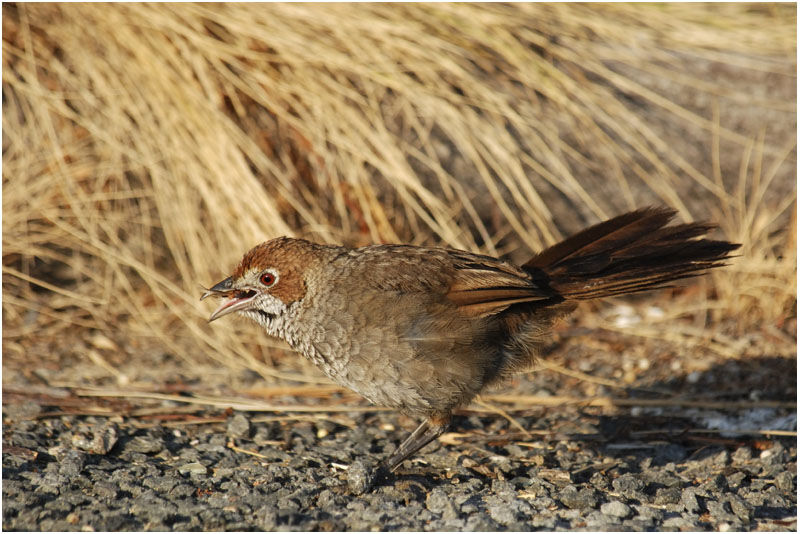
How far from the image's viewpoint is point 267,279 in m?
3.41

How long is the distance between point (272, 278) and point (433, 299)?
0.66 m

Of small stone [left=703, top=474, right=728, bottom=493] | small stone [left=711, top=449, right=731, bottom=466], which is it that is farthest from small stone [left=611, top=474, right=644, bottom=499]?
small stone [left=711, top=449, right=731, bottom=466]

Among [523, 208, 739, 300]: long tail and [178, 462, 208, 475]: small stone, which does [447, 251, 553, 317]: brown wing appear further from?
[178, 462, 208, 475]: small stone

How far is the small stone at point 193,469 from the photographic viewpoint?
3.24m

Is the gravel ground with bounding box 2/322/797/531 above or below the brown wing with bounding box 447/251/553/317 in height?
below

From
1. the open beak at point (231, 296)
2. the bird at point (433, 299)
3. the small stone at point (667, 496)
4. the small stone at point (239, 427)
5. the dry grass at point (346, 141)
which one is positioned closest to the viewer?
the small stone at point (667, 496)

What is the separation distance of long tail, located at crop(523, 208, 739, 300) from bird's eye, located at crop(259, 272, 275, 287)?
107 cm

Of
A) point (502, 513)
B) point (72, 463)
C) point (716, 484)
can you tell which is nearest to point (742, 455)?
point (716, 484)

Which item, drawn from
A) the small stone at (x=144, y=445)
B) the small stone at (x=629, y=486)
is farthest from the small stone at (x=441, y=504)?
the small stone at (x=144, y=445)

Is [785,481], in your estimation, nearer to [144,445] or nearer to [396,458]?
[396,458]

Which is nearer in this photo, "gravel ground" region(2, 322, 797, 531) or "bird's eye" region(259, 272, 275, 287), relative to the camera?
"gravel ground" region(2, 322, 797, 531)

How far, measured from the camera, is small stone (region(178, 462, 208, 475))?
3.24m

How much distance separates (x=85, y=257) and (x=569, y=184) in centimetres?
308

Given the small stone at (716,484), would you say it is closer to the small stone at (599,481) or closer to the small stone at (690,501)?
the small stone at (690,501)
